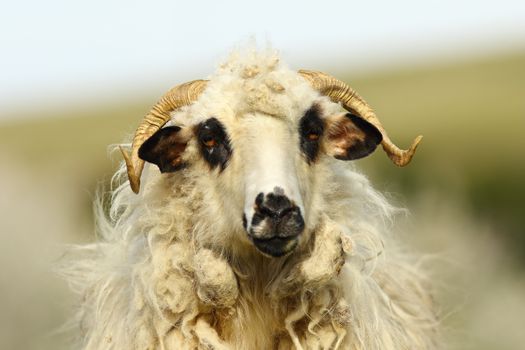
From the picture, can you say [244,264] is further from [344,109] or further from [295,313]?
[344,109]

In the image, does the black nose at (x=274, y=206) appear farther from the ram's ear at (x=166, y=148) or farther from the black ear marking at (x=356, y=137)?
the black ear marking at (x=356, y=137)

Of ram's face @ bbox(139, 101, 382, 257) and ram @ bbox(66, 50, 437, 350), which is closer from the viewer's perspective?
ram's face @ bbox(139, 101, 382, 257)

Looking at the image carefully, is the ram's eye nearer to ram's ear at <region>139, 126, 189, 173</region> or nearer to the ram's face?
the ram's face

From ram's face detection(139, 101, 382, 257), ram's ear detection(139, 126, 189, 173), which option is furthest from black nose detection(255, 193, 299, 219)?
ram's ear detection(139, 126, 189, 173)

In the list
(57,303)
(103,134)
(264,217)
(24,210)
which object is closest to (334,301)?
(264,217)

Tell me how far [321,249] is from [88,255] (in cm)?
189

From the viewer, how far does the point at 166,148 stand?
236 inches

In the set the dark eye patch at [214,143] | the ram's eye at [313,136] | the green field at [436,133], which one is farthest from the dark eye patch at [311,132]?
the green field at [436,133]

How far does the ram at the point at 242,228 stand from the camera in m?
5.81

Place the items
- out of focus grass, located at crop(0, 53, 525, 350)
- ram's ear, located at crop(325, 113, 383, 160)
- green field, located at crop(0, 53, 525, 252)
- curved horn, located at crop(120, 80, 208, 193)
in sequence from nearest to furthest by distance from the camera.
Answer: curved horn, located at crop(120, 80, 208, 193) → ram's ear, located at crop(325, 113, 383, 160) → out of focus grass, located at crop(0, 53, 525, 350) → green field, located at crop(0, 53, 525, 252)

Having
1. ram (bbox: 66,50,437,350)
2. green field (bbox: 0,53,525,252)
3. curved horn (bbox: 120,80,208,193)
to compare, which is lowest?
green field (bbox: 0,53,525,252)

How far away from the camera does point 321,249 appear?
5844 mm

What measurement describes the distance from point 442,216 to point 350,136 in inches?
280

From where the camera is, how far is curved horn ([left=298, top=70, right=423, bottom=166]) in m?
6.26
